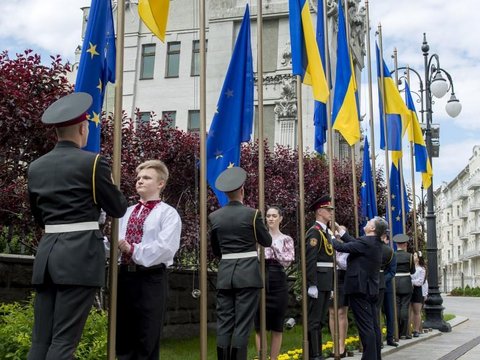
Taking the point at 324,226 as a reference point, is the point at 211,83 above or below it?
above

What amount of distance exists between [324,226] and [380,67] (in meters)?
6.36

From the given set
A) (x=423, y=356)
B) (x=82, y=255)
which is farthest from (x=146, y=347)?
(x=423, y=356)

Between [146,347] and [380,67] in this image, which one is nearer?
[146,347]

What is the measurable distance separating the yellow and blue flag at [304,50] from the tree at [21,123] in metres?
3.50

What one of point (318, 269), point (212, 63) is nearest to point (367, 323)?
point (318, 269)

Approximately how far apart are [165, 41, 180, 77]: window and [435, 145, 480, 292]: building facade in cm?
7001

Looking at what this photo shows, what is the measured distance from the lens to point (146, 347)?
567 cm

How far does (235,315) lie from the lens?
735 cm

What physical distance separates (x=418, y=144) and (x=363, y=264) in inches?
374

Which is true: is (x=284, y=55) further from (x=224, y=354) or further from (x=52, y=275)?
(x=52, y=275)

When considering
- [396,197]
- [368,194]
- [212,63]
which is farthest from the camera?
[212,63]

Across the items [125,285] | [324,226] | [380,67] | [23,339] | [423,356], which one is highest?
[380,67]

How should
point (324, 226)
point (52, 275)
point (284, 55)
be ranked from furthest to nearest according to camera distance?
point (284, 55) → point (324, 226) → point (52, 275)

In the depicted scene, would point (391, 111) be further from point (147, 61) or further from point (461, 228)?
point (461, 228)
